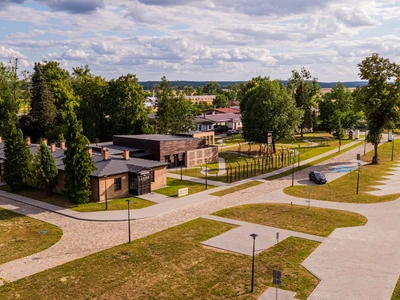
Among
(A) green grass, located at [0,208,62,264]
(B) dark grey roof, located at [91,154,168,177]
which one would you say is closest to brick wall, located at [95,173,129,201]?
(B) dark grey roof, located at [91,154,168,177]

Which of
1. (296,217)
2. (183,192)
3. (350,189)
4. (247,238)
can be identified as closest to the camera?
(247,238)

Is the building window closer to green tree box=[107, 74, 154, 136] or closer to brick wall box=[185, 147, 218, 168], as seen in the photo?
brick wall box=[185, 147, 218, 168]

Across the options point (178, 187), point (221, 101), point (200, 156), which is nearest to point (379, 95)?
point (200, 156)

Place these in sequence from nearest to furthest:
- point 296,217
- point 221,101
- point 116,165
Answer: point 296,217 → point 116,165 → point 221,101

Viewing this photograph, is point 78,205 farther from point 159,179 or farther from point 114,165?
point 159,179

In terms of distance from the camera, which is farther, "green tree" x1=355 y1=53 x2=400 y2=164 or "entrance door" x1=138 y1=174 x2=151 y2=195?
"green tree" x1=355 y1=53 x2=400 y2=164

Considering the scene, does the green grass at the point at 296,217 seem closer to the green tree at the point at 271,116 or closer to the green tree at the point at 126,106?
the green tree at the point at 271,116
